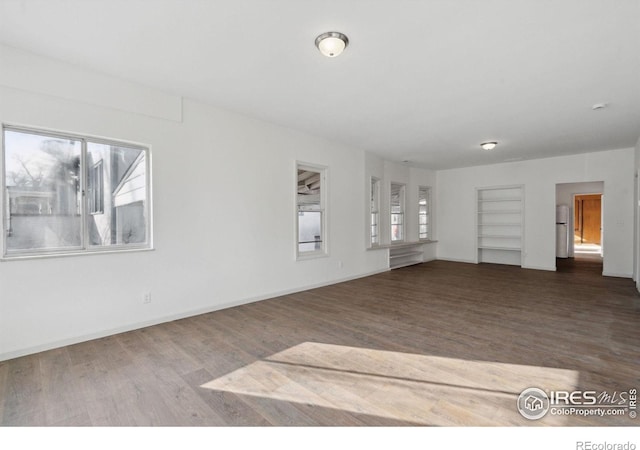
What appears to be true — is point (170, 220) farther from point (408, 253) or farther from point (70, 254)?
point (408, 253)

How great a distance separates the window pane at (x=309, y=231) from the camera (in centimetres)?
554

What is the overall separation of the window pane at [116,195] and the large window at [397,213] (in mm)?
6197

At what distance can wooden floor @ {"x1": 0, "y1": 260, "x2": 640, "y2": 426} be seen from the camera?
1979mm

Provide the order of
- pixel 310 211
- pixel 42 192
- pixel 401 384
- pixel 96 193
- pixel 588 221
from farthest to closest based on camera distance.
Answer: pixel 588 221 → pixel 310 211 → pixel 96 193 → pixel 42 192 → pixel 401 384

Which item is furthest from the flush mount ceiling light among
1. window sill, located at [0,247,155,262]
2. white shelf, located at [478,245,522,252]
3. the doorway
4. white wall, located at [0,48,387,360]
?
the doorway

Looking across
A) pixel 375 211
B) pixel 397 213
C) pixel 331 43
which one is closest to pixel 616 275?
pixel 397 213

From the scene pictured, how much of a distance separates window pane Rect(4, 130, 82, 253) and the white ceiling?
2.95 ft

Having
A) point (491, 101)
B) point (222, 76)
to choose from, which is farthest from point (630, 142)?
point (222, 76)

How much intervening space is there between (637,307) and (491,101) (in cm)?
363

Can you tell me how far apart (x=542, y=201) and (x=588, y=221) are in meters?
7.55

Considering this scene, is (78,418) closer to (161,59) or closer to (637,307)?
(161,59)

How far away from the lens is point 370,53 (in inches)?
111

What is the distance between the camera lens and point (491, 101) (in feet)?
12.8

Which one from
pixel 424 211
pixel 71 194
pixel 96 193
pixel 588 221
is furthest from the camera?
pixel 588 221
